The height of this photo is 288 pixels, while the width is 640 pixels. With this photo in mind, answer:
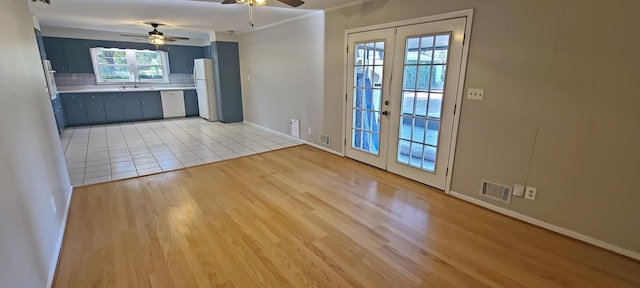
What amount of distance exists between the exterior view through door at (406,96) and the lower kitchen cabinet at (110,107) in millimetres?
6097

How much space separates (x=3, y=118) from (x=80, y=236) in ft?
4.18

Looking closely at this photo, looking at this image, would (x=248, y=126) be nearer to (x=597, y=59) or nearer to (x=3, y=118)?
(x=3, y=118)

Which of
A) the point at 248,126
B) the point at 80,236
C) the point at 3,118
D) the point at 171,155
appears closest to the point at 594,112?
the point at 3,118

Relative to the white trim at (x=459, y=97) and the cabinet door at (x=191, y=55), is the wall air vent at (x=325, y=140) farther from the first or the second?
the cabinet door at (x=191, y=55)

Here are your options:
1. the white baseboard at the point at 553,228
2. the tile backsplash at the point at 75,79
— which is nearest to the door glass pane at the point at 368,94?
the white baseboard at the point at 553,228

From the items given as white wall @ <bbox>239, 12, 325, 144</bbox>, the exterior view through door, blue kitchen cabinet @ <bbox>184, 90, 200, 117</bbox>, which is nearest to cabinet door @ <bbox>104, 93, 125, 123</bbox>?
blue kitchen cabinet @ <bbox>184, 90, 200, 117</bbox>

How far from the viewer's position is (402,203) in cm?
307

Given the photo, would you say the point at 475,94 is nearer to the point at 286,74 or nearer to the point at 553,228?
the point at 553,228

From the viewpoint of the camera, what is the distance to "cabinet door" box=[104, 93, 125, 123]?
7203 mm

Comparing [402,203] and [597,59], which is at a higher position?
[597,59]

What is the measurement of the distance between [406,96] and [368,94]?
0.66 m

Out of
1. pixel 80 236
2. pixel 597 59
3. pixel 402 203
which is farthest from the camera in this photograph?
pixel 402 203

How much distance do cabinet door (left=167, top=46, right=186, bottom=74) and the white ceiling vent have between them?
8.33m

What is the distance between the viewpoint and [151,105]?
25.6 feet
